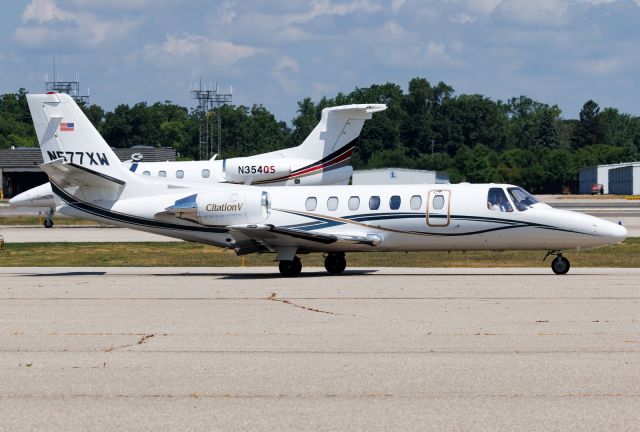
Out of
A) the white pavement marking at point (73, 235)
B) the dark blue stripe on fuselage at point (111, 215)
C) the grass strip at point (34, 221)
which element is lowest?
the white pavement marking at point (73, 235)

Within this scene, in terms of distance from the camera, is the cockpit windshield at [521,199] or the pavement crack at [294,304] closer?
the pavement crack at [294,304]

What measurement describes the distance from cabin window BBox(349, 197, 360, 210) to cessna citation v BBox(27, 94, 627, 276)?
29mm

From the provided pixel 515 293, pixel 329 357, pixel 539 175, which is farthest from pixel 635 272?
pixel 539 175

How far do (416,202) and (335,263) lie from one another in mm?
2838

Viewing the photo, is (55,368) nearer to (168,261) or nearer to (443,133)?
(168,261)

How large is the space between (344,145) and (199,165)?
573 cm

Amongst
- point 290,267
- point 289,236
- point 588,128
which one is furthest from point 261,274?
point 588,128

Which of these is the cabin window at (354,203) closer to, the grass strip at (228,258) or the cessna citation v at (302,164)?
the grass strip at (228,258)

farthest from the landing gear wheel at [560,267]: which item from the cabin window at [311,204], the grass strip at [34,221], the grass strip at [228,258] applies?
the grass strip at [34,221]

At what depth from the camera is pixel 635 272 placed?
26375mm

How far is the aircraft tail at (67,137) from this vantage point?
27891mm

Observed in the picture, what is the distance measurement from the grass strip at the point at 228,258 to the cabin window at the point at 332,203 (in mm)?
4760

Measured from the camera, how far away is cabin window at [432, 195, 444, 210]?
84.7 feet

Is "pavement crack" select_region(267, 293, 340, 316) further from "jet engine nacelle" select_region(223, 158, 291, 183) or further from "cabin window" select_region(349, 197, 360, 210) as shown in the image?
"jet engine nacelle" select_region(223, 158, 291, 183)
